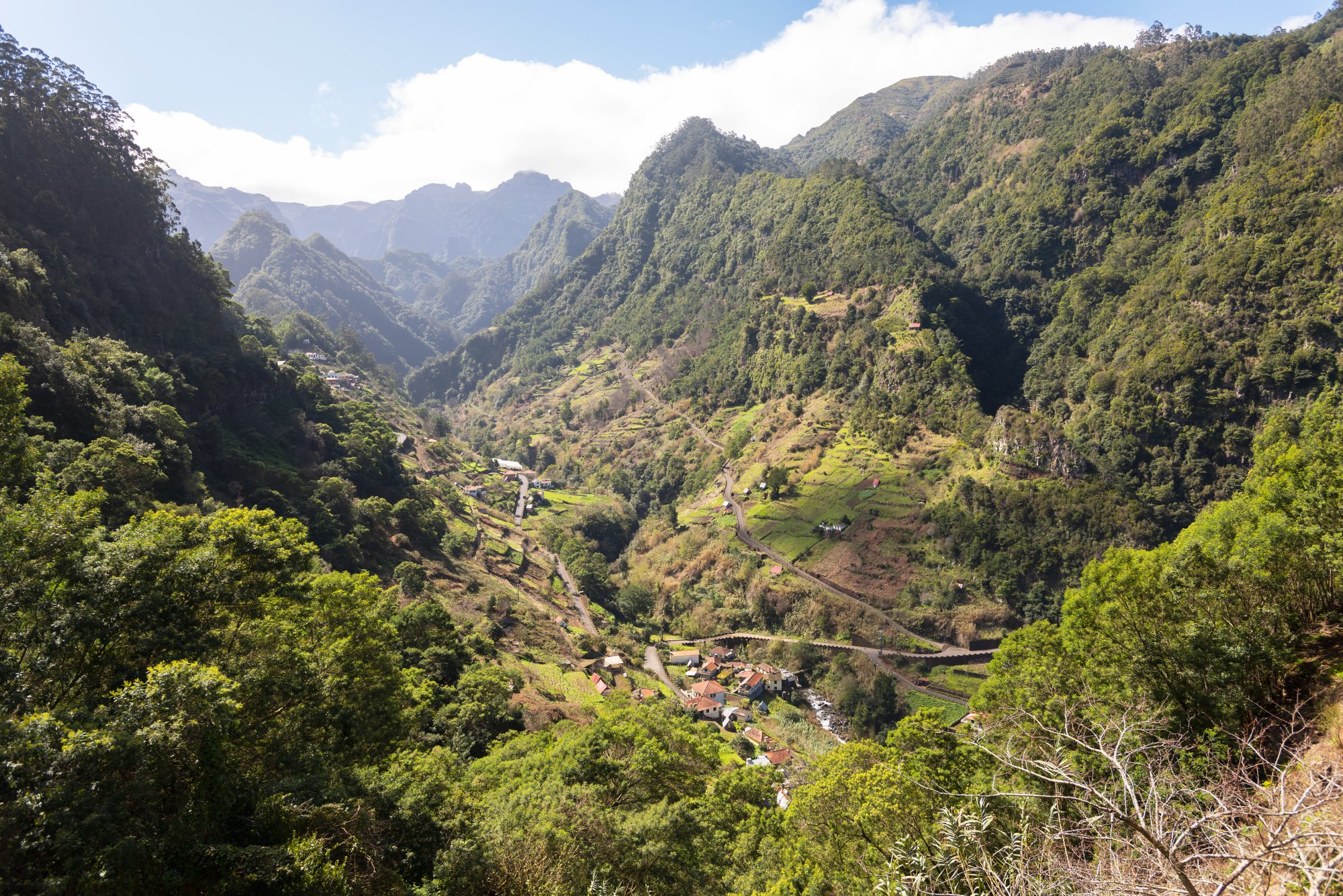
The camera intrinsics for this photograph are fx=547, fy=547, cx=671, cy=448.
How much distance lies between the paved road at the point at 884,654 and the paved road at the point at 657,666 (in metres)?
10.8

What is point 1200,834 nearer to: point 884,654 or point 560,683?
point 560,683

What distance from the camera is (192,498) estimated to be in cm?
3866

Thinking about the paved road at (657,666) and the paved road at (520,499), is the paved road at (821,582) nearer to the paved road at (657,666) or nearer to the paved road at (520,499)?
the paved road at (657,666)

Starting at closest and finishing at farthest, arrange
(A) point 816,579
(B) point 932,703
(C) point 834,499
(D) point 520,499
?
(B) point 932,703 < (A) point 816,579 < (C) point 834,499 < (D) point 520,499

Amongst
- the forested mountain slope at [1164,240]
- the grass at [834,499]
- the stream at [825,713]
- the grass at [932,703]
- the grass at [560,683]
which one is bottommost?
the stream at [825,713]

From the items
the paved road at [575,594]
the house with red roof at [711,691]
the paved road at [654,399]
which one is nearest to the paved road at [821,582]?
the house with red roof at [711,691]

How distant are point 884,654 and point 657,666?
26189 mm

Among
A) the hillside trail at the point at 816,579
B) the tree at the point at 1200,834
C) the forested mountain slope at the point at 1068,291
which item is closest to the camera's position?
the tree at the point at 1200,834

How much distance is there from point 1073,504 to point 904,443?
2315 centimetres

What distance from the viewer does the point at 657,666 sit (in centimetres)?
6406

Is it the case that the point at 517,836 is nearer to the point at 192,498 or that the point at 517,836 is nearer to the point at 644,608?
the point at 192,498

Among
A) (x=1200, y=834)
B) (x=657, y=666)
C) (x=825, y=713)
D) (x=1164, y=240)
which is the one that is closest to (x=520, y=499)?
(x=657, y=666)

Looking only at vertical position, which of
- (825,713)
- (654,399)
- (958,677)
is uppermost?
(654,399)

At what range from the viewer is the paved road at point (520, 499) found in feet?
311
